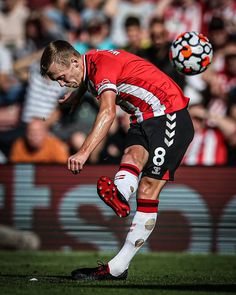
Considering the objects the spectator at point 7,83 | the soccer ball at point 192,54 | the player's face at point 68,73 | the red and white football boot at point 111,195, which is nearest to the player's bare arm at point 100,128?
the red and white football boot at point 111,195

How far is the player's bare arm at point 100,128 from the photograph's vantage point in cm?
657

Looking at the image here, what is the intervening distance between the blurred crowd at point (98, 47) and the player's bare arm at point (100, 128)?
5.10 meters

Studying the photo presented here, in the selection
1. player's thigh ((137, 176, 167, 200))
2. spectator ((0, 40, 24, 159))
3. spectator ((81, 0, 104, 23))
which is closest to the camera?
player's thigh ((137, 176, 167, 200))

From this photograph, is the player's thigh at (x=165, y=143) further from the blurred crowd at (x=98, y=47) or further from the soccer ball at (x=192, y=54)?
the blurred crowd at (x=98, y=47)

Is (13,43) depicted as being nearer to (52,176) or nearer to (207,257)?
(52,176)

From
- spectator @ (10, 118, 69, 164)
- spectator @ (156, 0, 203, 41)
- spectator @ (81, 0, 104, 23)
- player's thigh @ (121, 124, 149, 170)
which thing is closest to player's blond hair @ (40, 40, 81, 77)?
player's thigh @ (121, 124, 149, 170)

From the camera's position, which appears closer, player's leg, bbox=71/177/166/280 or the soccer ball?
player's leg, bbox=71/177/166/280

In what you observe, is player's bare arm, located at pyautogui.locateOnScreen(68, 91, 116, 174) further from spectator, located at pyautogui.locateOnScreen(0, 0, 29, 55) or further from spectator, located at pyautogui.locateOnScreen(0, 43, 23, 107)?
spectator, located at pyautogui.locateOnScreen(0, 0, 29, 55)

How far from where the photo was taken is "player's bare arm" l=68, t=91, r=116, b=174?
21.5ft

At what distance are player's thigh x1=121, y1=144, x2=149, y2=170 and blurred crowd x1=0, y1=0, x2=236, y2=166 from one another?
14.8 feet

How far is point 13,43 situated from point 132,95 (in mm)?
9597

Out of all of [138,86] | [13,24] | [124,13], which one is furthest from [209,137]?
[13,24]

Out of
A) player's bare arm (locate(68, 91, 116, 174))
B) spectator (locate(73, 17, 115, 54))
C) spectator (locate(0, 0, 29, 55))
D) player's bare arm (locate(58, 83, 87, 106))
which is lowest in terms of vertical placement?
spectator (locate(0, 0, 29, 55))

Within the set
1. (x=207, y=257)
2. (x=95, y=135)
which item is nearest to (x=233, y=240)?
(x=207, y=257)
